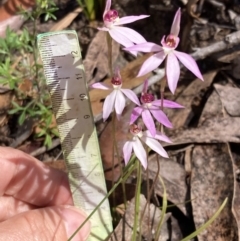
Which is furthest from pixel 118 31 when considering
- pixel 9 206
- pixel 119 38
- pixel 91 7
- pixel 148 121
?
pixel 91 7

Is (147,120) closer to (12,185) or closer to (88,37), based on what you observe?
(12,185)

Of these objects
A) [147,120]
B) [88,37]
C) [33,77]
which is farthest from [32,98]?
[147,120]

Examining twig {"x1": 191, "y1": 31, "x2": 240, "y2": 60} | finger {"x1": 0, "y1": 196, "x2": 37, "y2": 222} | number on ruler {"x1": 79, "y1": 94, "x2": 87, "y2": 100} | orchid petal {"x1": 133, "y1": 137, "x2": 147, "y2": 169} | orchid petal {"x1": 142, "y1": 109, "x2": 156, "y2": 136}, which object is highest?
orchid petal {"x1": 142, "y1": 109, "x2": 156, "y2": 136}

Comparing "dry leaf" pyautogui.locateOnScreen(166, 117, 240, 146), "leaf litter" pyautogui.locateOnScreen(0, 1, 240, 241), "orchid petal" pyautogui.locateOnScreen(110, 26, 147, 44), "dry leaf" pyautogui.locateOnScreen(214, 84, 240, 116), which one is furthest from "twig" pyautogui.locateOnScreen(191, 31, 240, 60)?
"orchid petal" pyautogui.locateOnScreen(110, 26, 147, 44)

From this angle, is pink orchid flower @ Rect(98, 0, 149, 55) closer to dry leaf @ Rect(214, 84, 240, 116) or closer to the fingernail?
the fingernail

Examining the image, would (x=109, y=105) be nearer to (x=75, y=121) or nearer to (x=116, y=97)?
(x=116, y=97)

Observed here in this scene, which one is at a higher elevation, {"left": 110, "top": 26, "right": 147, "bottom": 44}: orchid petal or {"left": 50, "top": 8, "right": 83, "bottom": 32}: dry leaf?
{"left": 110, "top": 26, "right": 147, "bottom": 44}: orchid petal
